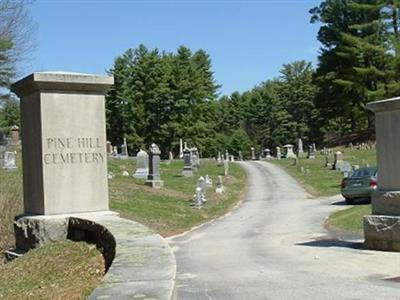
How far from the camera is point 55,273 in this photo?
6.11m

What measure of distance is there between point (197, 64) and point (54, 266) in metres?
97.9

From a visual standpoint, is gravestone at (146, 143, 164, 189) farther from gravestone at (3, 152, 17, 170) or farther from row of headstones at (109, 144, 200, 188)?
gravestone at (3, 152, 17, 170)

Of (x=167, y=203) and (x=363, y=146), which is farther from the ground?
(x=363, y=146)

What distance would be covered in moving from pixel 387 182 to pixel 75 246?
5958 mm

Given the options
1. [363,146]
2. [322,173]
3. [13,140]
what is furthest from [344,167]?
[13,140]

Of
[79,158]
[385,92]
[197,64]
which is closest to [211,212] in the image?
[79,158]

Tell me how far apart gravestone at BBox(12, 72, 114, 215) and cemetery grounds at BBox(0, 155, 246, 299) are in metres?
0.71

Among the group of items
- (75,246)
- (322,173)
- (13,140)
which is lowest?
(322,173)

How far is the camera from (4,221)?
10.5m

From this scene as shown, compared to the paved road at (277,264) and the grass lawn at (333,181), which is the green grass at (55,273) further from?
the grass lawn at (333,181)

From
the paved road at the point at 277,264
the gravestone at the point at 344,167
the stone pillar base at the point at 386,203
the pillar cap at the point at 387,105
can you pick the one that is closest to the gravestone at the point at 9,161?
the paved road at the point at 277,264

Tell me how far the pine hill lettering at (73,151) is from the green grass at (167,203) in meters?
10.3

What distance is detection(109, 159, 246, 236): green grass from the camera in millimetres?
20344

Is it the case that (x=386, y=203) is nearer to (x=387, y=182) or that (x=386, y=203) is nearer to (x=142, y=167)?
(x=387, y=182)
